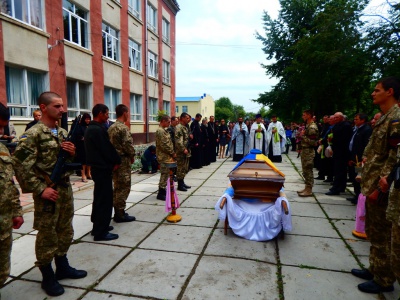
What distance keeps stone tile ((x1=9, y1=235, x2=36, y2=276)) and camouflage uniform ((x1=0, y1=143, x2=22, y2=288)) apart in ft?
3.52

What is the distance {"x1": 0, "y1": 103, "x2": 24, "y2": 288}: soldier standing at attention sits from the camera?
2.21 meters

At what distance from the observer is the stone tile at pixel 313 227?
4289 mm

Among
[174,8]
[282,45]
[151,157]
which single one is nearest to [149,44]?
[174,8]

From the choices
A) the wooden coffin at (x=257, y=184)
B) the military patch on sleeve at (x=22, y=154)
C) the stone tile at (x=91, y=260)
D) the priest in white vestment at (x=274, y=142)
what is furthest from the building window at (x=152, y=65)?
the military patch on sleeve at (x=22, y=154)

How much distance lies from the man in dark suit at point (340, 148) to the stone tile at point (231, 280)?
423 cm

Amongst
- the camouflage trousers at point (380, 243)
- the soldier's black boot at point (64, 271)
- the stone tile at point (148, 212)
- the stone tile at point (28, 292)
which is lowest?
the stone tile at point (148, 212)

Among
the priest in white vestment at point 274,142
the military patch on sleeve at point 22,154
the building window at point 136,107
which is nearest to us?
the military patch on sleeve at point 22,154

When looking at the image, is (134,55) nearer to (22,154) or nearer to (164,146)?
(164,146)

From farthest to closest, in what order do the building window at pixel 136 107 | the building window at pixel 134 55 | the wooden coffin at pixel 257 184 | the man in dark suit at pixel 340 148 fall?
the building window at pixel 136 107
the building window at pixel 134 55
the man in dark suit at pixel 340 148
the wooden coffin at pixel 257 184

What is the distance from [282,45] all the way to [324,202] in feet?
59.0

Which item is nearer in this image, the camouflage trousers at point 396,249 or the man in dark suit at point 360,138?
the camouflage trousers at point 396,249

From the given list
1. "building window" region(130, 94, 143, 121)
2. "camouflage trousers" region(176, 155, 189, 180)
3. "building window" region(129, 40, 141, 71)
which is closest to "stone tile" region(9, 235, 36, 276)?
"camouflage trousers" region(176, 155, 189, 180)

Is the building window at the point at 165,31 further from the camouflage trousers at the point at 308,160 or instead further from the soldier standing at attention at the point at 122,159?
the soldier standing at attention at the point at 122,159

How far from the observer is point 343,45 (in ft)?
37.7
